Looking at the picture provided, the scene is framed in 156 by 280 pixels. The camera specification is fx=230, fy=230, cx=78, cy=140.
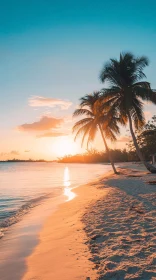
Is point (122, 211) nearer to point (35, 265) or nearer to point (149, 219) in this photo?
point (149, 219)

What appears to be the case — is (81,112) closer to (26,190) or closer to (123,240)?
(26,190)

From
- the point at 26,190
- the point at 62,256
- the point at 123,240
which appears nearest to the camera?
the point at 62,256

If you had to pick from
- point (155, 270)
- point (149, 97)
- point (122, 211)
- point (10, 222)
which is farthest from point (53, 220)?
point (149, 97)

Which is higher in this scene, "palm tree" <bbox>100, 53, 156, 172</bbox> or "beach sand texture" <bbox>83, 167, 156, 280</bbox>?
"palm tree" <bbox>100, 53, 156, 172</bbox>

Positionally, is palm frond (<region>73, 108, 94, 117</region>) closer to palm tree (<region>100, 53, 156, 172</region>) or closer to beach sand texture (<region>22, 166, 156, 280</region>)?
palm tree (<region>100, 53, 156, 172</region>)

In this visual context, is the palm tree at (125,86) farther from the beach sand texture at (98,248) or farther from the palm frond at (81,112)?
the beach sand texture at (98,248)

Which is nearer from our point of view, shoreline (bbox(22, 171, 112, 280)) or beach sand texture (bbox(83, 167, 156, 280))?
beach sand texture (bbox(83, 167, 156, 280))

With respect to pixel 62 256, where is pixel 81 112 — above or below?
above

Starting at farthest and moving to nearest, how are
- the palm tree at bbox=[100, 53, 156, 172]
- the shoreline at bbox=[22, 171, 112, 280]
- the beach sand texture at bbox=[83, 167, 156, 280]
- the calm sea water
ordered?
1. the palm tree at bbox=[100, 53, 156, 172]
2. the calm sea water
3. the shoreline at bbox=[22, 171, 112, 280]
4. the beach sand texture at bbox=[83, 167, 156, 280]

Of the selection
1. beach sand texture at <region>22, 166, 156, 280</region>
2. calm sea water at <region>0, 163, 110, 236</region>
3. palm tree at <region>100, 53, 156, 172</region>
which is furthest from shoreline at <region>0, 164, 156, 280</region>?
palm tree at <region>100, 53, 156, 172</region>

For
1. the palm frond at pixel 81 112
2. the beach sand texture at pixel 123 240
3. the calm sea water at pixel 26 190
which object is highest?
the palm frond at pixel 81 112

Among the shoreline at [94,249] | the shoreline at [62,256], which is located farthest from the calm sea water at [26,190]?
the shoreline at [94,249]

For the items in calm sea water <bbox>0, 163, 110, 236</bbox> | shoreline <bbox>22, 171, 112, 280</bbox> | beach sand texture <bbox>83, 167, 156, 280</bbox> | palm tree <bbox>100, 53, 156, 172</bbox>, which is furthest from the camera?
palm tree <bbox>100, 53, 156, 172</bbox>

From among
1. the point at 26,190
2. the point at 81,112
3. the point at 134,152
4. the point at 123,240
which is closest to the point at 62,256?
the point at 123,240
